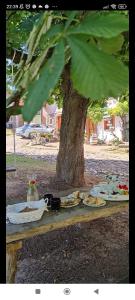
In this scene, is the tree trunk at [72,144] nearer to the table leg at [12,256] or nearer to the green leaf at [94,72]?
the table leg at [12,256]

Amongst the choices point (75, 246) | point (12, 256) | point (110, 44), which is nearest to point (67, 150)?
point (75, 246)

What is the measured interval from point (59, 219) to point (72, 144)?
1.02m

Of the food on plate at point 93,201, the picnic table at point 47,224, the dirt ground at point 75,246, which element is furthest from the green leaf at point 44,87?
the food on plate at point 93,201

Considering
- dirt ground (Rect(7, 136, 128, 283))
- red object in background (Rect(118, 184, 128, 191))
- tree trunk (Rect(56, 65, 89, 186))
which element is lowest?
dirt ground (Rect(7, 136, 128, 283))

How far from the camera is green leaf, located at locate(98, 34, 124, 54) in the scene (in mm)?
302

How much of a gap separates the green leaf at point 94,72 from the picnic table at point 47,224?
2.77ft

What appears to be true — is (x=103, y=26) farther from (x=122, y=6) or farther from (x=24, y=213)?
(x=24, y=213)

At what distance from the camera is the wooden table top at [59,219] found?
1.08 m

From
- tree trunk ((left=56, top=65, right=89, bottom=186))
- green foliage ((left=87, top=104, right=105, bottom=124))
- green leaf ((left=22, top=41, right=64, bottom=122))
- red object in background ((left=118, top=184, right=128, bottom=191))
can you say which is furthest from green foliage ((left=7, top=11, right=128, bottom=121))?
tree trunk ((left=56, top=65, right=89, bottom=186))

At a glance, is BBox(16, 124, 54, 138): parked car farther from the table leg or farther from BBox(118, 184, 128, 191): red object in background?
BBox(118, 184, 128, 191): red object in background

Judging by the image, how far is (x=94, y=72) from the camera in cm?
23

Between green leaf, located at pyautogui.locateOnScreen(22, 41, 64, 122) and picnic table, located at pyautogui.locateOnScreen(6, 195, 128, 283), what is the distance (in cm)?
84
